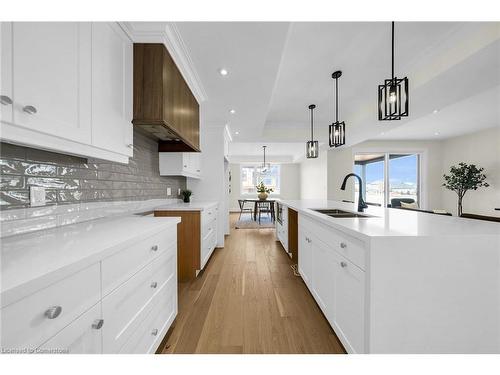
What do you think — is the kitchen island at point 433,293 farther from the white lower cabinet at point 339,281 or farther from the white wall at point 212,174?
the white wall at point 212,174

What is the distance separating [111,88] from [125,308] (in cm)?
129

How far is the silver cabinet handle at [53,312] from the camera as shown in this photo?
1.98ft

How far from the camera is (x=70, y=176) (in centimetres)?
137

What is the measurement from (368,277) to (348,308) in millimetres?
357

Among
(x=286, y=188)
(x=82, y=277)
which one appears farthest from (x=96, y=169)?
(x=286, y=188)

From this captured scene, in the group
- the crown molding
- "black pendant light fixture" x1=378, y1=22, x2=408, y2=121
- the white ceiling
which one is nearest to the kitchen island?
"black pendant light fixture" x1=378, y1=22, x2=408, y2=121

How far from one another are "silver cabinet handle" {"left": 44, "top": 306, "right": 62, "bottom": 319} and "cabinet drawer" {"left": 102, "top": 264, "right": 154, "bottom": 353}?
0.74ft

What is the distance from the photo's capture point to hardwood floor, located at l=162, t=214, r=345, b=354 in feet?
4.83

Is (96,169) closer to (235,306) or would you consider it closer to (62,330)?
(62,330)

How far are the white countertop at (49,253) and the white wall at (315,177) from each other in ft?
19.5

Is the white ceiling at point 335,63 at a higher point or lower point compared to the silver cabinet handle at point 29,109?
higher

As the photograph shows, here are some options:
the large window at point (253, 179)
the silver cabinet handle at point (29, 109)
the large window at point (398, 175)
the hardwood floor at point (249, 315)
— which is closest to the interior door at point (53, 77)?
the silver cabinet handle at point (29, 109)

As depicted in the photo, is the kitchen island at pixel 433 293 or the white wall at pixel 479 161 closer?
the kitchen island at pixel 433 293

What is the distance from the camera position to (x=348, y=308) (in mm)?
1289
